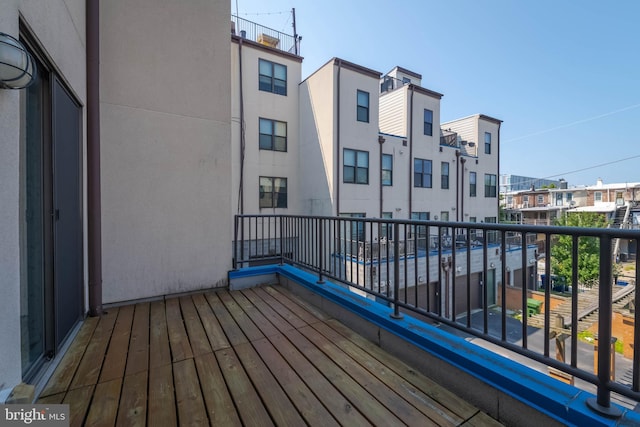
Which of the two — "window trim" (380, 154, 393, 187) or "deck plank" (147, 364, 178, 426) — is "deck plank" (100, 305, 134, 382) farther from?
"window trim" (380, 154, 393, 187)

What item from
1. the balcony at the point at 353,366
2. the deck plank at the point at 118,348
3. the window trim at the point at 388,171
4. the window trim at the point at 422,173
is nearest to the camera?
the balcony at the point at 353,366

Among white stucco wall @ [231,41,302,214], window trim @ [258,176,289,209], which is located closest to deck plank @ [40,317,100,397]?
white stucco wall @ [231,41,302,214]

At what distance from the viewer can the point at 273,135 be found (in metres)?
9.99

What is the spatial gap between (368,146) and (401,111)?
266 cm

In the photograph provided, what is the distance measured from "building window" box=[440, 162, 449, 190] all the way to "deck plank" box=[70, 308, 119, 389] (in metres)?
12.9

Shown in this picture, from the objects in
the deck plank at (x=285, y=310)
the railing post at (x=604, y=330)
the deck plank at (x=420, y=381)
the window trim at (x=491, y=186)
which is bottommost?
the deck plank at (x=420, y=381)

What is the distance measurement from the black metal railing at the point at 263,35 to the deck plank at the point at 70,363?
402 inches

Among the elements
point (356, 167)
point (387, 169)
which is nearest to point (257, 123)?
point (356, 167)

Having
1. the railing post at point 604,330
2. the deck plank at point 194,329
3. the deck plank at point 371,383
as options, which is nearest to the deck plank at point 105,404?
the deck plank at point 194,329

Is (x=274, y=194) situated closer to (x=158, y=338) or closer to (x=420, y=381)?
(x=158, y=338)

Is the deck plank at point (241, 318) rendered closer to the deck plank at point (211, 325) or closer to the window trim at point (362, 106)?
the deck plank at point (211, 325)

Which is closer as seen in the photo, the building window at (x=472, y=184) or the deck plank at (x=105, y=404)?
the deck plank at (x=105, y=404)

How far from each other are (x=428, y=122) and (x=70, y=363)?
1304 centimetres

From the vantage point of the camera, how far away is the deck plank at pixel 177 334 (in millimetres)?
1937
